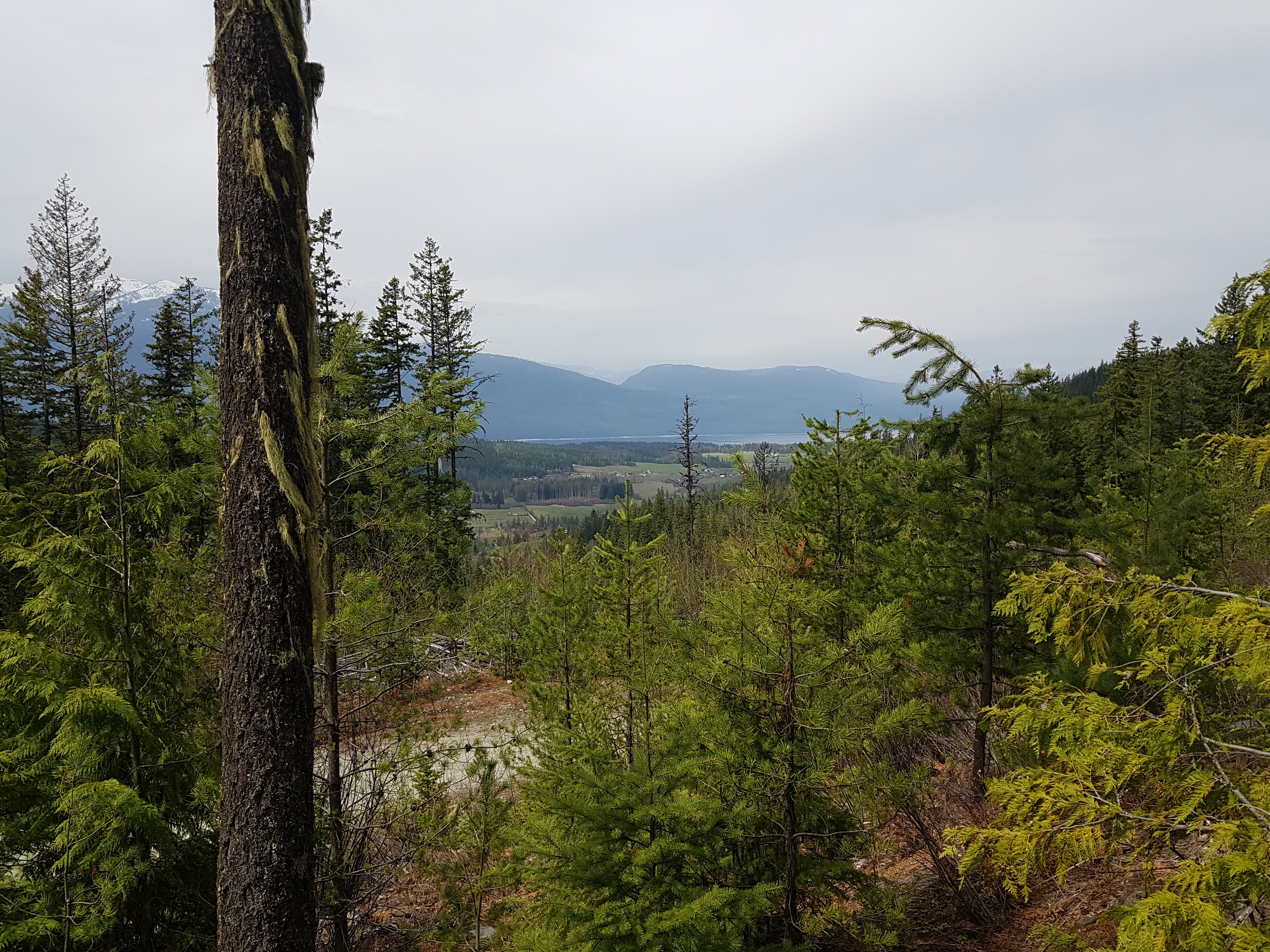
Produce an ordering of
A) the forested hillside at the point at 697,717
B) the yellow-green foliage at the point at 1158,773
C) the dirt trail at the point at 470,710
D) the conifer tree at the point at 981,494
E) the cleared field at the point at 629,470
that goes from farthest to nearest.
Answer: the cleared field at the point at 629,470 < the dirt trail at the point at 470,710 < the conifer tree at the point at 981,494 < the forested hillside at the point at 697,717 < the yellow-green foliage at the point at 1158,773

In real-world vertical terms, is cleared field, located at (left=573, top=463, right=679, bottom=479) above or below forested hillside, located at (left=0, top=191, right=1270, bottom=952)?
below

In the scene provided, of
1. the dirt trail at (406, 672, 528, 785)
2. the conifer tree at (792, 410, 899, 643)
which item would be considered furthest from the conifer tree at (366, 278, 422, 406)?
the conifer tree at (792, 410, 899, 643)

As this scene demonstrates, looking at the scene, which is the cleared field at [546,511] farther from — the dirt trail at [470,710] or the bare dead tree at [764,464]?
the dirt trail at [470,710]

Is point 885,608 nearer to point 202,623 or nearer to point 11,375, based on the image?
point 202,623

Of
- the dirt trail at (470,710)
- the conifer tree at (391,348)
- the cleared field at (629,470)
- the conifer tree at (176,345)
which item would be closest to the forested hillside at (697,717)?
the dirt trail at (470,710)

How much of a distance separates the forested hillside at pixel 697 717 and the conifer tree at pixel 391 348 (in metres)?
11.2

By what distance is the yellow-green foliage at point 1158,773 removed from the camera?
2.01m

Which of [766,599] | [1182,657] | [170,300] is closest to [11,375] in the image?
[170,300]

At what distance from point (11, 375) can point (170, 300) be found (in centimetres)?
643

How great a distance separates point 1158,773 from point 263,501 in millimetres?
4020

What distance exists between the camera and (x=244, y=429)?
310 cm

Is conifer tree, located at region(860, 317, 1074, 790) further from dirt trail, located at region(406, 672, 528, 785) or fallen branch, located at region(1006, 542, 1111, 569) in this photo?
dirt trail, located at region(406, 672, 528, 785)

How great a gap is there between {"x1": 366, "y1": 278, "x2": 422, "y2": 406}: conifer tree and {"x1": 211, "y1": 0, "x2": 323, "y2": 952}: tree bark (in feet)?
49.4

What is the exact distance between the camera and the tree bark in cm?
301
